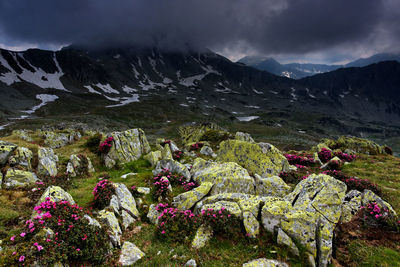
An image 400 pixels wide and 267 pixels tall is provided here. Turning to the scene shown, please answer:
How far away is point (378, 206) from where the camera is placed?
1170 cm

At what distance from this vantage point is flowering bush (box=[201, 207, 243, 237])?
10.2 meters

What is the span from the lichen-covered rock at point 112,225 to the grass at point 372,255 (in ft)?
38.7

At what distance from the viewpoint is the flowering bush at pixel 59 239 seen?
23.7 feet

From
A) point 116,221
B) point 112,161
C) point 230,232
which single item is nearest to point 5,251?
point 116,221

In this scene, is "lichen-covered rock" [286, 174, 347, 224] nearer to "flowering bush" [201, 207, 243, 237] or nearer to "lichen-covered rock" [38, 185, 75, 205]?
"flowering bush" [201, 207, 243, 237]

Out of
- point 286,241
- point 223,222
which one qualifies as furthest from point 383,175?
point 223,222

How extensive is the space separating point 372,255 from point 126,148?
23.5 meters

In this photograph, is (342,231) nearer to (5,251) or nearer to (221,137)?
(5,251)

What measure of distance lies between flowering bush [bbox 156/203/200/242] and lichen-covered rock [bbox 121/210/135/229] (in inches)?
83.8

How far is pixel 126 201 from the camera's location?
13070mm

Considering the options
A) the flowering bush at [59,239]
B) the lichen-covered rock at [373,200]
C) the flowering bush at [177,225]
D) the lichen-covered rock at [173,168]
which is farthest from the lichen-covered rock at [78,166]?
the lichen-covered rock at [373,200]

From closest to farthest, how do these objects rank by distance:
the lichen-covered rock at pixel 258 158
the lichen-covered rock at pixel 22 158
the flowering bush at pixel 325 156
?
the lichen-covered rock at pixel 22 158 → the lichen-covered rock at pixel 258 158 → the flowering bush at pixel 325 156

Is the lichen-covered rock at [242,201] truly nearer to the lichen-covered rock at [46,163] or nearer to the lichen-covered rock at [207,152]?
the lichen-covered rock at [46,163]

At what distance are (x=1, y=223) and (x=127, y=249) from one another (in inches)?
270
